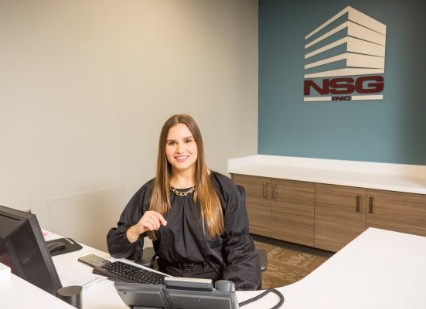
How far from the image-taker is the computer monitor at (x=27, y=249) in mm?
1186

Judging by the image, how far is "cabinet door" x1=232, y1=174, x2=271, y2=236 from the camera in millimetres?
4227

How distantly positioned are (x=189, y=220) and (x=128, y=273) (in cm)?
40

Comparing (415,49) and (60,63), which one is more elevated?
(415,49)

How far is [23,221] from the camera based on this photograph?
3.88 feet

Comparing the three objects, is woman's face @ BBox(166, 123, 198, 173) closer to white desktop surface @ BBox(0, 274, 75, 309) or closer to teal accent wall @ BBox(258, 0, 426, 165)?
white desktop surface @ BBox(0, 274, 75, 309)

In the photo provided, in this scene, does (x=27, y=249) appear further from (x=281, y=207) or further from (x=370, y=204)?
(x=281, y=207)

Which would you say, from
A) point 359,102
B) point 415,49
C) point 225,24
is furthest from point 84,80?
point 415,49

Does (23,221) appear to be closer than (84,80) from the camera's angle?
Yes

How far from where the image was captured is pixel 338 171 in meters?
4.18

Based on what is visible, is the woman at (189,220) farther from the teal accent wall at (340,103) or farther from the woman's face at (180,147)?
the teal accent wall at (340,103)

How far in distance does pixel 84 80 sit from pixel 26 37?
1.63 ft

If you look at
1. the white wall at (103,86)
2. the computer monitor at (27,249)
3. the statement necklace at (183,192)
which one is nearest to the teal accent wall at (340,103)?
the white wall at (103,86)

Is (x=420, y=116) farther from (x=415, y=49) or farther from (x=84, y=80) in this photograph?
(x=84, y=80)

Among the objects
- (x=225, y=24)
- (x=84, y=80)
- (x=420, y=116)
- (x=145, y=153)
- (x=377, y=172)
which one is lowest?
(x=377, y=172)
